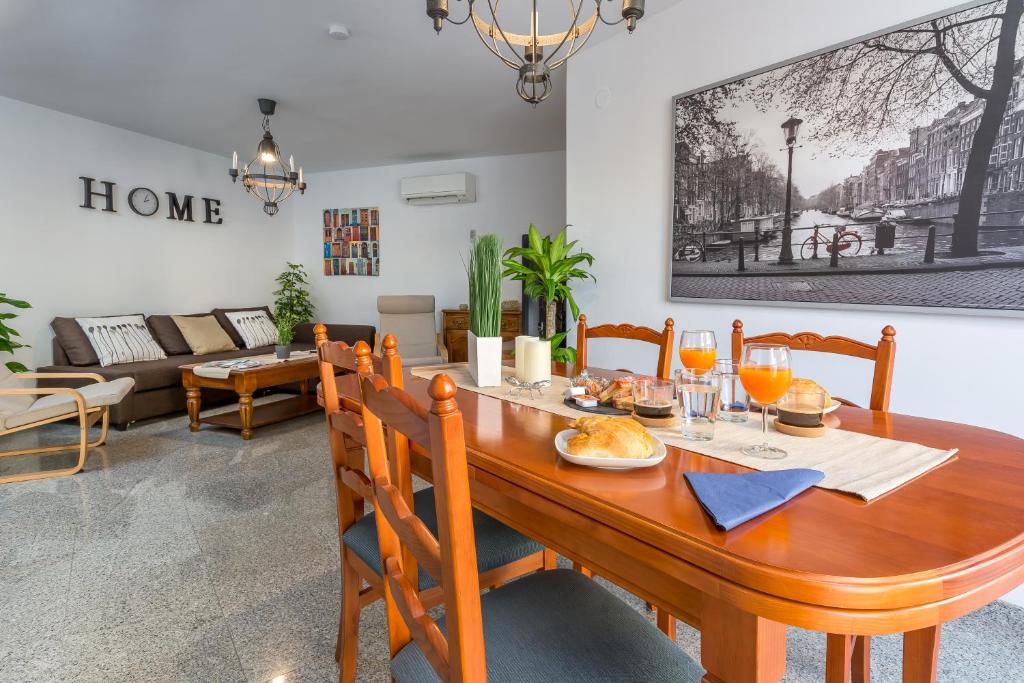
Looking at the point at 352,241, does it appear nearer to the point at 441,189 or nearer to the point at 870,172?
the point at 441,189

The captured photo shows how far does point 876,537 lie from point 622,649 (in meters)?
0.43

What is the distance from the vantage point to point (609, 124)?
2.94 m

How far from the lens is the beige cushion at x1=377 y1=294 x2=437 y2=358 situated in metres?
5.08

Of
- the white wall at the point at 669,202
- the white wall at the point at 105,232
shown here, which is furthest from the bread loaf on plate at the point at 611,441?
the white wall at the point at 105,232

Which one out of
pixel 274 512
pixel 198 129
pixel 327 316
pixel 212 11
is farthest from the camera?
pixel 327 316

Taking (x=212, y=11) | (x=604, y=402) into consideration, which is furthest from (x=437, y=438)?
(x=212, y=11)

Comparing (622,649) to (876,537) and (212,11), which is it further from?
(212,11)

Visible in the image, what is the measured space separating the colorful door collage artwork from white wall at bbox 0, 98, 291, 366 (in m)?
0.86

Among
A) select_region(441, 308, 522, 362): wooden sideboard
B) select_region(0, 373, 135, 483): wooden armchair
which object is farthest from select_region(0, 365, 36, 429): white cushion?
select_region(441, 308, 522, 362): wooden sideboard

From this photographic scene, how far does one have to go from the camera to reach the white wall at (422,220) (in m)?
5.37

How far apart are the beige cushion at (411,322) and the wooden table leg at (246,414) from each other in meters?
1.73

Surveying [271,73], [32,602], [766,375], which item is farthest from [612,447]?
[271,73]

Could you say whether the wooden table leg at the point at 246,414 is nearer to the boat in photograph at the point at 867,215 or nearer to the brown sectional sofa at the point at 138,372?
the brown sectional sofa at the point at 138,372

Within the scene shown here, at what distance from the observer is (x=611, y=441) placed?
83 cm
